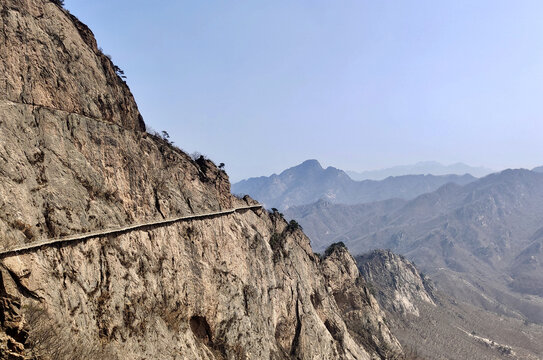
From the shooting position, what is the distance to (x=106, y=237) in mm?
45156

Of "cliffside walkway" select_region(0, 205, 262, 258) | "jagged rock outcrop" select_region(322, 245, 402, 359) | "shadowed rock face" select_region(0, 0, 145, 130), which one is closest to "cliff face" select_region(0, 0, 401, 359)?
"shadowed rock face" select_region(0, 0, 145, 130)

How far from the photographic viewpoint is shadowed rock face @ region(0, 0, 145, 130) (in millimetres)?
45088

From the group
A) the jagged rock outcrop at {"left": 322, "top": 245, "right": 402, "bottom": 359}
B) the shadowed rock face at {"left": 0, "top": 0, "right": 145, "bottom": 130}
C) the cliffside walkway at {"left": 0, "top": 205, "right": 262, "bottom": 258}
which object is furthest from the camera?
the jagged rock outcrop at {"left": 322, "top": 245, "right": 402, "bottom": 359}

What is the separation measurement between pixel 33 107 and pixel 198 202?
1198 inches

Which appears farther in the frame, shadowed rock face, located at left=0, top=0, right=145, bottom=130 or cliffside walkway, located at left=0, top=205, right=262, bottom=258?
shadowed rock face, located at left=0, top=0, right=145, bottom=130

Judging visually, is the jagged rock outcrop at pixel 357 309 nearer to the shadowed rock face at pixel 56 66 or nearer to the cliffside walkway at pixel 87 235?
the cliffside walkway at pixel 87 235

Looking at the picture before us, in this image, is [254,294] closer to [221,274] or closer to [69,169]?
[221,274]

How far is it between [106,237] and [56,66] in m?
25.7

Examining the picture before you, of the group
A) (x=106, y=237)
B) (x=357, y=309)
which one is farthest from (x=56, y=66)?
(x=357, y=309)

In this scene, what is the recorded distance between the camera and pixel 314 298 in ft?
303

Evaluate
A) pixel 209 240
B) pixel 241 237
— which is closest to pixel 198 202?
pixel 209 240

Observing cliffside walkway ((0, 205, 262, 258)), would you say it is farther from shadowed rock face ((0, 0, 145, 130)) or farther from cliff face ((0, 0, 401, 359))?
shadowed rock face ((0, 0, 145, 130))

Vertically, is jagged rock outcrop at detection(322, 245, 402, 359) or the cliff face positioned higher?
the cliff face

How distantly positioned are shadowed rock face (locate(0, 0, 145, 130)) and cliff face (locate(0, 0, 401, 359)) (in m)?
0.18
